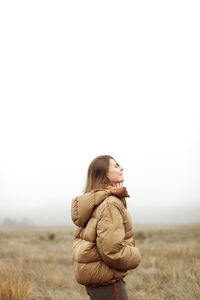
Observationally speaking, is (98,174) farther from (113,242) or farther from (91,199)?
(113,242)

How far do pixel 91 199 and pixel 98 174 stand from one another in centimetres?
25

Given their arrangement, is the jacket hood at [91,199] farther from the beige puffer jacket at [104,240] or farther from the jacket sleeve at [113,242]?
the jacket sleeve at [113,242]

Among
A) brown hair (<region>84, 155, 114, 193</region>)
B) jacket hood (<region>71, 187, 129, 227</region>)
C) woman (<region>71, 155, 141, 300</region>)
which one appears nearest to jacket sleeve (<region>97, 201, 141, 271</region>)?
woman (<region>71, 155, 141, 300</region>)

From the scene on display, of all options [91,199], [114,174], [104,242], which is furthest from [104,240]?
[114,174]

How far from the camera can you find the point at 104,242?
2.06 m

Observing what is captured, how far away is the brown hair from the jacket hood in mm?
102

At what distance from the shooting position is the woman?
6.80 ft

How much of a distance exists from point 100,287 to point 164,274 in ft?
13.7

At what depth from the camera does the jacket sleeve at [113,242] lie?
2.05m

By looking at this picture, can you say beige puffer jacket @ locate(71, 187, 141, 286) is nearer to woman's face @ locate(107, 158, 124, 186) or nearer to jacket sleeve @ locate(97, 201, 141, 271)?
jacket sleeve @ locate(97, 201, 141, 271)

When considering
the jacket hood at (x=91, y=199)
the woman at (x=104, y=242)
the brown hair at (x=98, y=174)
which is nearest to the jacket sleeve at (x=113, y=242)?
the woman at (x=104, y=242)

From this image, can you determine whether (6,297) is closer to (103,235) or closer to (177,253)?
(103,235)

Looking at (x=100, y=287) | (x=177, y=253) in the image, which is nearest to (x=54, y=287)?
(x=100, y=287)

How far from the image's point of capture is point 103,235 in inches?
81.6
